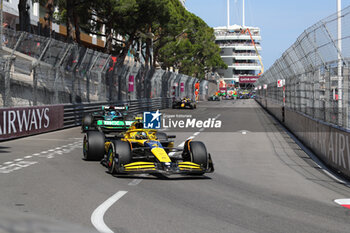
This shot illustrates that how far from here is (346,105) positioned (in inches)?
371

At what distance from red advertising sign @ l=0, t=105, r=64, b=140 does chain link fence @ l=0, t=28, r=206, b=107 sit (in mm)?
356

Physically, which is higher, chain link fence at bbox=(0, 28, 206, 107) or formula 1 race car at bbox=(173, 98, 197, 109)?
chain link fence at bbox=(0, 28, 206, 107)

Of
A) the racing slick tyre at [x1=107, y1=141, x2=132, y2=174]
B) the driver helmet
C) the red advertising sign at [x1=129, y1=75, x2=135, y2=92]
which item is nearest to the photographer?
the racing slick tyre at [x1=107, y1=141, x2=132, y2=174]

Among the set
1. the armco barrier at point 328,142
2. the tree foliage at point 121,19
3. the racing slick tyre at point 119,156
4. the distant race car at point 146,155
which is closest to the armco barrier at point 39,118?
the distant race car at point 146,155

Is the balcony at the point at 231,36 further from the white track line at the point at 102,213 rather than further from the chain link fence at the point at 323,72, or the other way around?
the white track line at the point at 102,213

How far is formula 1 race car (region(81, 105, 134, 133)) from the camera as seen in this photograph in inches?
643

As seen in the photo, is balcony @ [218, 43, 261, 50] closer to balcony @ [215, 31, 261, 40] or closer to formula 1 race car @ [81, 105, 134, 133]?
balcony @ [215, 31, 261, 40]

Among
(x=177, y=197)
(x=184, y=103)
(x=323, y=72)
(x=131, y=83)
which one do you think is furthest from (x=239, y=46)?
(x=177, y=197)

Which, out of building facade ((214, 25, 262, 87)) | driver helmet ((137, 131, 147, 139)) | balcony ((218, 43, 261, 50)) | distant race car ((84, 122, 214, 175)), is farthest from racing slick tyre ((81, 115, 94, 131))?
balcony ((218, 43, 261, 50))

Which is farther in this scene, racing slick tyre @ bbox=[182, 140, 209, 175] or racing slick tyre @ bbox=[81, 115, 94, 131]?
racing slick tyre @ bbox=[81, 115, 94, 131]

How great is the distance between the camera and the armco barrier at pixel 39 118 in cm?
1438

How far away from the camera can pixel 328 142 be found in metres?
10.4

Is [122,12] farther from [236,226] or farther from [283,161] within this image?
[236,226]

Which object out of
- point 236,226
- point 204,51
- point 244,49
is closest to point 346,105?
point 236,226
